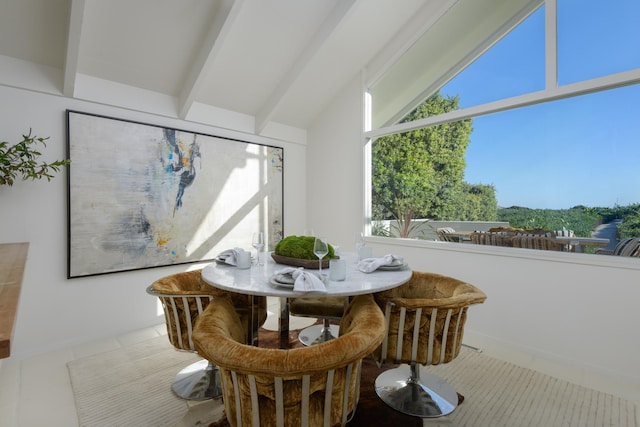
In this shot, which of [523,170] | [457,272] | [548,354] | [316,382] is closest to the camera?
[316,382]

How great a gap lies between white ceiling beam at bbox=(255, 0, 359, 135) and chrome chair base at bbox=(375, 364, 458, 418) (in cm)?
296

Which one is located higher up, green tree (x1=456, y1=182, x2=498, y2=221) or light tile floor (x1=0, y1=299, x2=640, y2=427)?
green tree (x1=456, y1=182, x2=498, y2=221)

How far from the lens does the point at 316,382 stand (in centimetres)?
107

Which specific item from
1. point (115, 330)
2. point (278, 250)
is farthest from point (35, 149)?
point (278, 250)

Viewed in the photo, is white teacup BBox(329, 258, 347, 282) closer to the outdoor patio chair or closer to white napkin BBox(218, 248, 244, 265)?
white napkin BBox(218, 248, 244, 265)

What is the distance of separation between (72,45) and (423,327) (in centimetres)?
302

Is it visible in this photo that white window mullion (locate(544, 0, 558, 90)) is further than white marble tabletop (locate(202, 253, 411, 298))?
Yes

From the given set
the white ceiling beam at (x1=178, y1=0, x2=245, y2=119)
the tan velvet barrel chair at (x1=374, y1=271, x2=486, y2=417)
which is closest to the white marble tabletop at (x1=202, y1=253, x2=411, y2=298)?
the tan velvet barrel chair at (x1=374, y1=271, x2=486, y2=417)

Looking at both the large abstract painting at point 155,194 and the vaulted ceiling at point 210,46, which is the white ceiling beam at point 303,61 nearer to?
the vaulted ceiling at point 210,46

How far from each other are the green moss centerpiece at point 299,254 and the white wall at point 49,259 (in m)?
1.84

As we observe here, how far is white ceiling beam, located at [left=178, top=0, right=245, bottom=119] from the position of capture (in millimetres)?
2420

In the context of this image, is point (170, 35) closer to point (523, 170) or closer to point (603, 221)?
point (523, 170)

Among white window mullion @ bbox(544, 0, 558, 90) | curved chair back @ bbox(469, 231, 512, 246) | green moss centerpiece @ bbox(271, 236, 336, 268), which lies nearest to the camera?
green moss centerpiece @ bbox(271, 236, 336, 268)

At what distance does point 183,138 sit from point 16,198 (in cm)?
144
